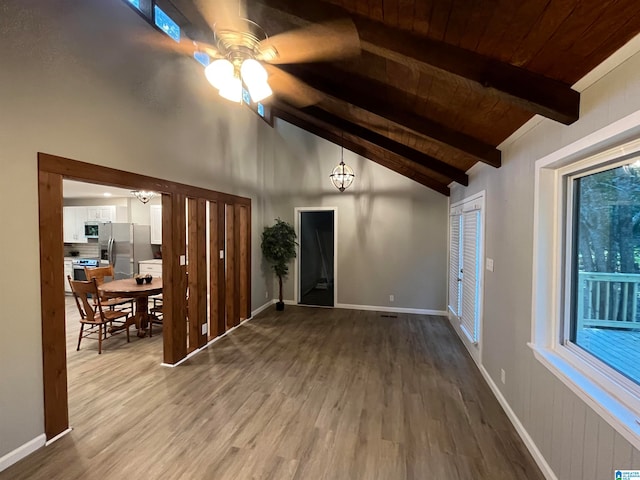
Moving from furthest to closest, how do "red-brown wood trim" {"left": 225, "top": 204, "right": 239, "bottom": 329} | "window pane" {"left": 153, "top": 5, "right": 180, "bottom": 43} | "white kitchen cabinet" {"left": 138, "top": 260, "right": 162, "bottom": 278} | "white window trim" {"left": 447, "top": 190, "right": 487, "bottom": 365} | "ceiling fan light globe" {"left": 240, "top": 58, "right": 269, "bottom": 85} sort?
"white kitchen cabinet" {"left": 138, "top": 260, "right": 162, "bottom": 278} < "red-brown wood trim" {"left": 225, "top": 204, "right": 239, "bottom": 329} < "white window trim" {"left": 447, "top": 190, "right": 487, "bottom": 365} < "window pane" {"left": 153, "top": 5, "right": 180, "bottom": 43} < "ceiling fan light globe" {"left": 240, "top": 58, "right": 269, "bottom": 85}

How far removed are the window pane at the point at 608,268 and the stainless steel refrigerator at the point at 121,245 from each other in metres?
7.84

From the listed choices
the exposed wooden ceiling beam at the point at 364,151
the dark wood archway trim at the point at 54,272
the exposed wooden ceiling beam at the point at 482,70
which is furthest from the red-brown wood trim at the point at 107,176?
the exposed wooden ceiling beam at the point at 364,151

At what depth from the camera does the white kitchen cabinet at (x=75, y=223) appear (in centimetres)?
748

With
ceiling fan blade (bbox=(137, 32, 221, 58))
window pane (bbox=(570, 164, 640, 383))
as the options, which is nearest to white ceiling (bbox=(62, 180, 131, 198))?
ceiling fan blade (bbox=(137, 32, 221, 58))

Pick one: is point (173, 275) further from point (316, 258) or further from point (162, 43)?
point (316, 258)

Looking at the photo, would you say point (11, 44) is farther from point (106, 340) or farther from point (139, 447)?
point (106, 340)

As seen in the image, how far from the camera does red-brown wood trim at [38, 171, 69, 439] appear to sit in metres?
2.14

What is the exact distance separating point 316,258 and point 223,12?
7069 mm

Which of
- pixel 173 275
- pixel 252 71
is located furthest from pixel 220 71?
pixel 173 275

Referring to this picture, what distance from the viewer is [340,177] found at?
5059mm

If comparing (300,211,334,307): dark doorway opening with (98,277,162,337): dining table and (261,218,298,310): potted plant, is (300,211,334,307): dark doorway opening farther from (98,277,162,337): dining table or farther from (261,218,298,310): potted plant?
→ (98,277,162,337): dining table

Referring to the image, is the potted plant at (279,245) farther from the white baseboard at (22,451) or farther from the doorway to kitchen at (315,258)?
the white baseboard at (22,451)

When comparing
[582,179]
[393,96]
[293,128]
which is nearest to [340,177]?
[293,128]

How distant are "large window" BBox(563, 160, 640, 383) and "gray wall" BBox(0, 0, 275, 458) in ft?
11.9
